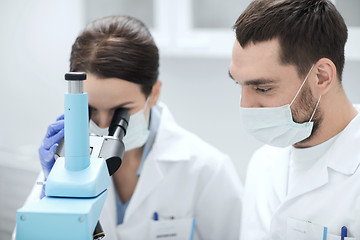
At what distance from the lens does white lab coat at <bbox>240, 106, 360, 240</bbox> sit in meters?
1.20

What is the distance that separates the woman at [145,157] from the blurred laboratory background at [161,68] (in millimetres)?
696

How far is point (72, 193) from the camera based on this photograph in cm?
78

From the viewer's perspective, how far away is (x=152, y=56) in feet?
4.97

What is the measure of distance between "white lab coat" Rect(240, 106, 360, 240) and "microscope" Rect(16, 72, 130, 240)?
2.34 ft

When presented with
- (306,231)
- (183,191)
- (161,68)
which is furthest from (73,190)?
(161,68)

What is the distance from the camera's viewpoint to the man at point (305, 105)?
3.96 ft

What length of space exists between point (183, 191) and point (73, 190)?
892mm

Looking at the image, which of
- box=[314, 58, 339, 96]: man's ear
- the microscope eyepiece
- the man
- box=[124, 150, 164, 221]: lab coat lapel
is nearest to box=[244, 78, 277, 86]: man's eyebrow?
the man

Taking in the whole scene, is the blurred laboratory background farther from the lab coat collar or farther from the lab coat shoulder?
the lab coat shoulder

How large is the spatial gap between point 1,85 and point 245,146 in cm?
199

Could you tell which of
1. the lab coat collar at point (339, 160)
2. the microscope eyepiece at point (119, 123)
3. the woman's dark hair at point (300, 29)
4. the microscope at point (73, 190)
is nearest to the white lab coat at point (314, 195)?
the lab coat collar at point (339, 160)

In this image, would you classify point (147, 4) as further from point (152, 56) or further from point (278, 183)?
point (278, 183)

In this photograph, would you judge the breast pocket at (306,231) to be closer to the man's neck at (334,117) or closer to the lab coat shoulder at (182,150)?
the man's neck at (334,117)

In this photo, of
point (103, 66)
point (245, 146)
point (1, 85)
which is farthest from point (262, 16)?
point (1, 85)
